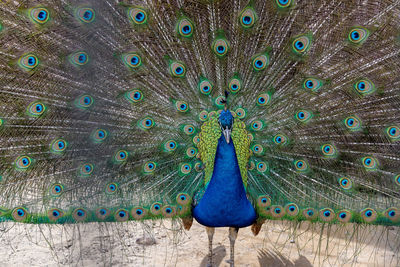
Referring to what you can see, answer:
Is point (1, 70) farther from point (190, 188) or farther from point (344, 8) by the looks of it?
point (344, 8)

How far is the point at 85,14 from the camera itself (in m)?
2.27

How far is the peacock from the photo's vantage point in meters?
2.34

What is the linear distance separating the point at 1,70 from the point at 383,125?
2505 mm

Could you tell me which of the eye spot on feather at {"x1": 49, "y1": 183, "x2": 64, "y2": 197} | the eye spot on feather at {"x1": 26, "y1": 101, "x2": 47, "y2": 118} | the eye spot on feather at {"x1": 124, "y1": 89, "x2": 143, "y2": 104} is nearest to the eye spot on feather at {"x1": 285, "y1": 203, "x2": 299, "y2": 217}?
the eye spot on feather at {"x1": 124, "y1": 89, "x2": 143, "y2": 104}

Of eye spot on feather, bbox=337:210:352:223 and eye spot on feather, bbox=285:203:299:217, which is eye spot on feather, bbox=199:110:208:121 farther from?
eye spot on feather, bbox=337:210:352:223

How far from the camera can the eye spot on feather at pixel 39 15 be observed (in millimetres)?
2186

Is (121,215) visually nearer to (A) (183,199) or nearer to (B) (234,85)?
(A) (183,199)

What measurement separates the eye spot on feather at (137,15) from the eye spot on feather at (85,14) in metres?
0.23

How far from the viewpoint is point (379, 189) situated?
8.36ft

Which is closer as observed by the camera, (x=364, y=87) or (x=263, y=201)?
(x=364, y=87)

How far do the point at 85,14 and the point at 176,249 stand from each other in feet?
7.06

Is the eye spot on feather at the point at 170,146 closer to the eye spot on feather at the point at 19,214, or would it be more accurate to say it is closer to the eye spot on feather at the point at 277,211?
the eye spot on feather at the point at 277,211

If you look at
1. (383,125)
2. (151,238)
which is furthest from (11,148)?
(383,125)

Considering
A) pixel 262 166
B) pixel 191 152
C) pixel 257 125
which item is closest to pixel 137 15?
pixel 191 152
